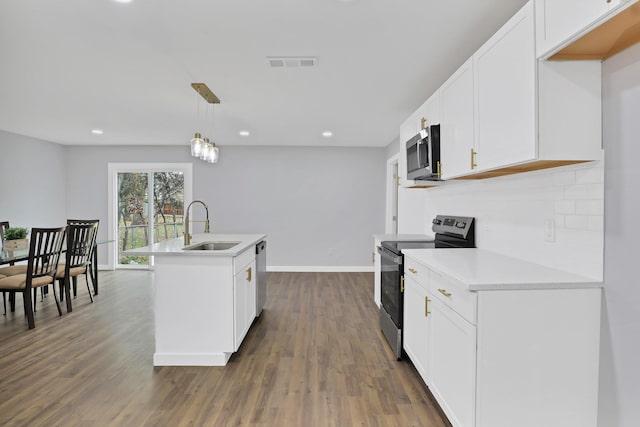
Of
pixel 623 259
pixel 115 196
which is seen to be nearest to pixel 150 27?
pixel 623 259

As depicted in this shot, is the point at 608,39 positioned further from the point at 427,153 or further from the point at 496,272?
the point at 427,153

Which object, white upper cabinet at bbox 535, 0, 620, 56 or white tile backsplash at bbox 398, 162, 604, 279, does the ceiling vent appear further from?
white tile backsplash at bbox 398, 162, 604, 279

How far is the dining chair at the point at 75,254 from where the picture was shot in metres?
3.78

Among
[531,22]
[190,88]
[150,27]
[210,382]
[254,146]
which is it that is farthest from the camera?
[254,146]

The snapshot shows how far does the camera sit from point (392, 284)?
277 centimetres

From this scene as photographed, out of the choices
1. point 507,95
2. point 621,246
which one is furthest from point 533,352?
point 507,95

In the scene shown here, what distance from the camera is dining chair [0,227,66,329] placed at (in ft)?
10.7

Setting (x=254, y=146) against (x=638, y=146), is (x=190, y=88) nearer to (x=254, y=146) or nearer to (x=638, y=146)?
(x=254, y=146)

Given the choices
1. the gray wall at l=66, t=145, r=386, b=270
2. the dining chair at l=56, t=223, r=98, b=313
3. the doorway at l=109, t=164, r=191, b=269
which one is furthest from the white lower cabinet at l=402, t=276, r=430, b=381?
the doorway at l=109, t=164, r=191, b=269

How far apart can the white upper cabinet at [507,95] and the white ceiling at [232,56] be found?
0.37m

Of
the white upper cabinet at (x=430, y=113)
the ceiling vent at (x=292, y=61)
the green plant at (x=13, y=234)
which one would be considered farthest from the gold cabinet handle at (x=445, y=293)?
the green plant at (x=13, y=234)

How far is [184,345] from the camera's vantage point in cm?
255

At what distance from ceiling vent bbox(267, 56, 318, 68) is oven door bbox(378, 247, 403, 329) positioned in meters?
1.72

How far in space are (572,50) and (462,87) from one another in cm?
82
